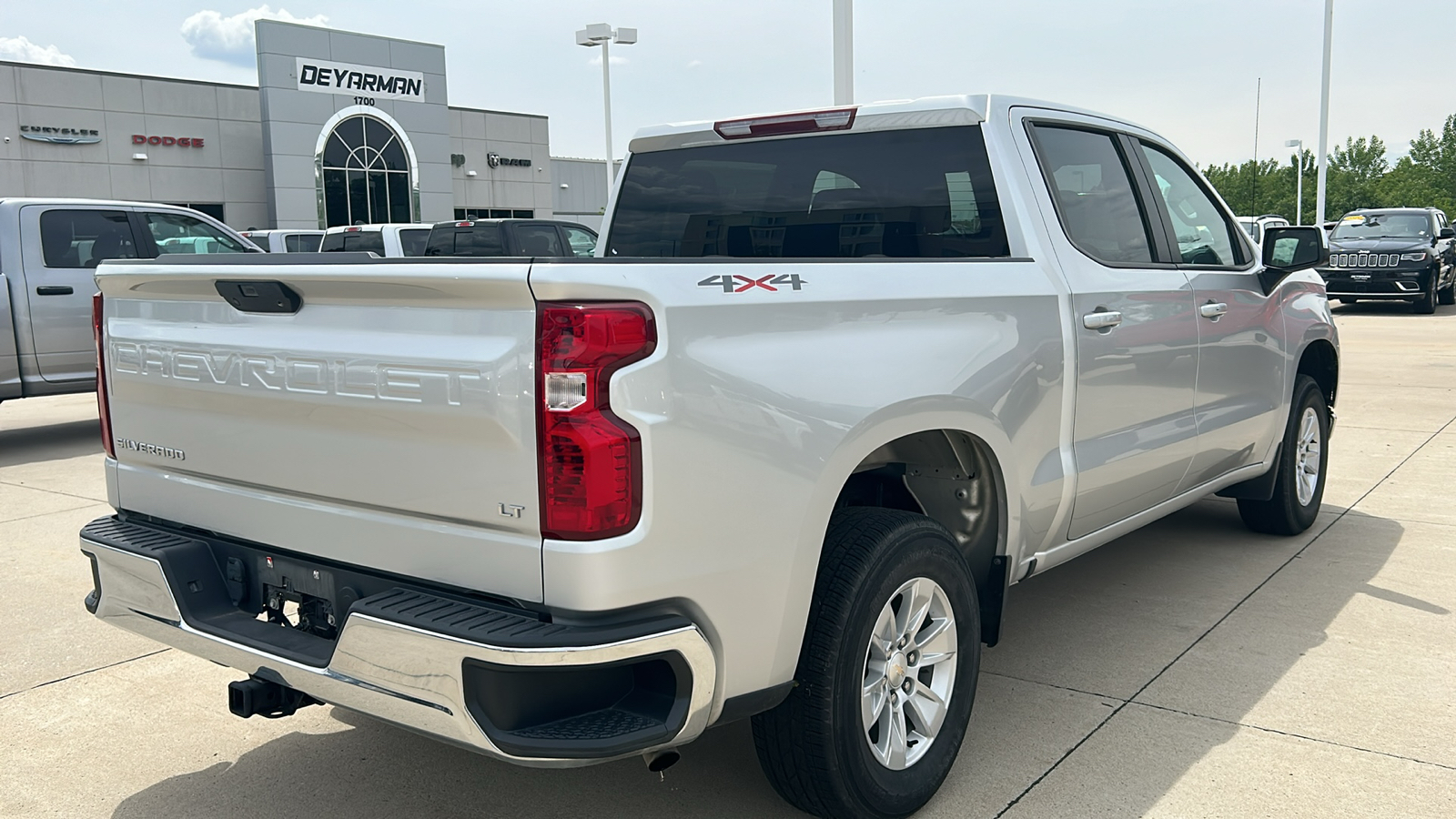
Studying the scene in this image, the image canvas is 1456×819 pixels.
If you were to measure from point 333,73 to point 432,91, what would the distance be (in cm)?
350

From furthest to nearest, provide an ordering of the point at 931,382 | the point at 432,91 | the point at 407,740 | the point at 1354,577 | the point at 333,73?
1. the point at 432,91
2. the point at 333,73
3. the point at 1354,577
4. the point at 407,740
5. the point at 931,382

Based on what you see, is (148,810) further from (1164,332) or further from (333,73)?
(333,73)

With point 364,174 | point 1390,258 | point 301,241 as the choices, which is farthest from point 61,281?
point 364,174

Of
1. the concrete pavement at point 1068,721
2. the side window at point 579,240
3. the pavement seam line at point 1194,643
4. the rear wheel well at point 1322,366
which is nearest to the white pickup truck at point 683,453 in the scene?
the pavement seam line at point 1194,643

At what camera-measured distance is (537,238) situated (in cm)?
1588

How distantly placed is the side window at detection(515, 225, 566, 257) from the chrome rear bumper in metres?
13.2

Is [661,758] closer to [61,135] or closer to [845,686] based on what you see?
[845,686]

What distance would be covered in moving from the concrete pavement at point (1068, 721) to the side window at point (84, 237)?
4.54 meters

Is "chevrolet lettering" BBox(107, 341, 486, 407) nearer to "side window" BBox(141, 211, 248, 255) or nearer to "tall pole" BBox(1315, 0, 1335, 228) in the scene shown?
"side window" BBox(141, 211, 248, 255)

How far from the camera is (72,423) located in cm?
1103

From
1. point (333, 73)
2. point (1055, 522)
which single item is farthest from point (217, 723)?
point (333, 73)

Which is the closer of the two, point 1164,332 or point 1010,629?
point 1164,332

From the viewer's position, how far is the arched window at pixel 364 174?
110ft

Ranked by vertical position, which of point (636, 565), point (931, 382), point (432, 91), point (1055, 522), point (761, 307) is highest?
point (432, 91)
